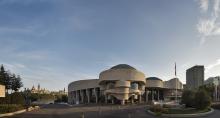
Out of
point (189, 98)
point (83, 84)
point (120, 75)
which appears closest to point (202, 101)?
point (189, 98)

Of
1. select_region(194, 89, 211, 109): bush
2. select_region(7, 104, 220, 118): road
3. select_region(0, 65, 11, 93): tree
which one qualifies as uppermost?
select_region(0, 65, 11, 93): tree

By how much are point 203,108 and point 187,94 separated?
7.25 meters

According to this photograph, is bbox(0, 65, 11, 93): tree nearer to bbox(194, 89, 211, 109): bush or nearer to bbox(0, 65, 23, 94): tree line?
bbox(0, 65, 23, 94): tree line

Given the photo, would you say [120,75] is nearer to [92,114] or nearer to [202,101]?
[202,101]

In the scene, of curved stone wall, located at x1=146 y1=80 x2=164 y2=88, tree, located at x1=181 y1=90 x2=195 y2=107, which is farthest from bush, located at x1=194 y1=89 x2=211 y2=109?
curved stone wall, located at x1=146 y1=80 x2=164 y2=88

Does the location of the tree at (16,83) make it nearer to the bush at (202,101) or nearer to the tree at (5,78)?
the tree at (5,78)

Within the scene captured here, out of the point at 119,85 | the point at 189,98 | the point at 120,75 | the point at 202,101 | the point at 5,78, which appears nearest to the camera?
the point at 202,101

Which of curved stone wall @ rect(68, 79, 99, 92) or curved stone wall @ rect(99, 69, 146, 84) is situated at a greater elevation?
curved stone wall @ rect(99, 69, 146, 84)

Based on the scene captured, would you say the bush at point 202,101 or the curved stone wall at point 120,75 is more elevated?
the curved stone wall at point 120,75

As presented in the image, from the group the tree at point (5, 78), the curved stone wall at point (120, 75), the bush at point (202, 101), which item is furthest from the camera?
the curved stone wall at point (120, 75)

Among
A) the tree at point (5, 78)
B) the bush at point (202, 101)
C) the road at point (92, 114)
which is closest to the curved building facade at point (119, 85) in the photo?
the tree at point (5, 78)

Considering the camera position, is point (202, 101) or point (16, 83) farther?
point (16, 83)

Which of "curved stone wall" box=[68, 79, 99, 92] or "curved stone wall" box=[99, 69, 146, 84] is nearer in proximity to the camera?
"curved stone wall" box=[99, 69, 146, 84]

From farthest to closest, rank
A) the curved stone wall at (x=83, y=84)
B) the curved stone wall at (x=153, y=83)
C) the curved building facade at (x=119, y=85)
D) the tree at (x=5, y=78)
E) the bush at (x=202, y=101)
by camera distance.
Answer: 1. the curved stone wall at (x=153, y=83)
2. the curved stone wall at (x=83, y=84)
3. the curved building facade at (x=119, y=85)
4. the tree at (x=5, y=78)
5. the bush at (x=202, y=101)
